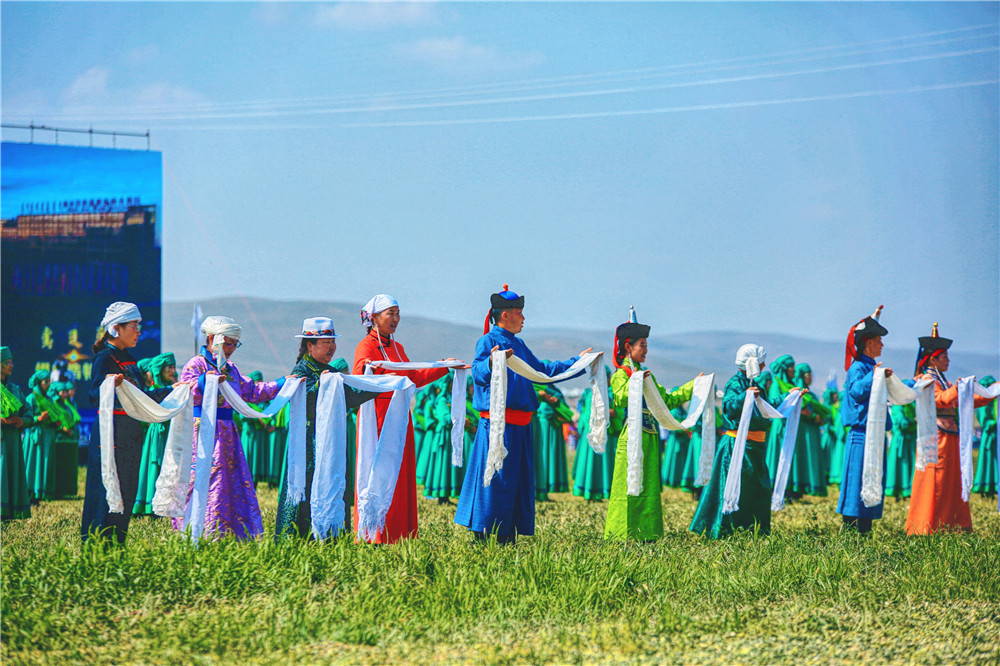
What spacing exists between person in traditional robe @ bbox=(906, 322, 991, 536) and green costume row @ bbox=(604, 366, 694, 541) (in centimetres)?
217

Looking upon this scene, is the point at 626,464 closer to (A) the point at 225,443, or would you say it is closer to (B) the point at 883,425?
A: (B) the point at 883,425

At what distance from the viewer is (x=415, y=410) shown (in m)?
12.9

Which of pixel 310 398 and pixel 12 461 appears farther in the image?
pixel 12 461

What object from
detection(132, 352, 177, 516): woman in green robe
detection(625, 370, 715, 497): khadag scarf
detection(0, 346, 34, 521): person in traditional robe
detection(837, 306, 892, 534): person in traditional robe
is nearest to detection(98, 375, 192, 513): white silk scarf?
detection(625, 370, 715, 497): khadag scarf

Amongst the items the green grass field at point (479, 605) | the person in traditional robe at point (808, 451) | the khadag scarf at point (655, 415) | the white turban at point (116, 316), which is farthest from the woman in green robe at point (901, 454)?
the white turban at point (116, 316)

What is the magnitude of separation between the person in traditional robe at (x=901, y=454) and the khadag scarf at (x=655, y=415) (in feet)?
18.9

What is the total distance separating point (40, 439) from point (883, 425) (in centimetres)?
920

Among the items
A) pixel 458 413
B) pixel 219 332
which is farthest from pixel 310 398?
pixel 458 413

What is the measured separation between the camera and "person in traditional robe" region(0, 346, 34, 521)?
9.46 metres

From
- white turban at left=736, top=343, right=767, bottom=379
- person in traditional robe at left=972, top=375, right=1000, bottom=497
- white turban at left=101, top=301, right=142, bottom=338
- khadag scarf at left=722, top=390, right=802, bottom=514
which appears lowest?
person in traditional robe at left=972, top=375, right=1000, bottom=497

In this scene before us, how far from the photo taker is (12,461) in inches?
380

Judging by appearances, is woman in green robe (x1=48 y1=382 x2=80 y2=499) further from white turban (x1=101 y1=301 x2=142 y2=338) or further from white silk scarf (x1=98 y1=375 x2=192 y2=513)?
white silk scarf (x1=98 y1=375 x2=192 y2=513)

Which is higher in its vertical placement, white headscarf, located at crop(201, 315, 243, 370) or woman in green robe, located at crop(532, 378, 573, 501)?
white headscarf, located at crop(201, 315, 243, 370)

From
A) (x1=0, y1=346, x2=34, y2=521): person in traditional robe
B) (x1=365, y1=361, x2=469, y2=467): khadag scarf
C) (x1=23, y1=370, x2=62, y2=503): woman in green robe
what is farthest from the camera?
(x1=23, y1=370, x2=62, y2=503): woman in green robe
